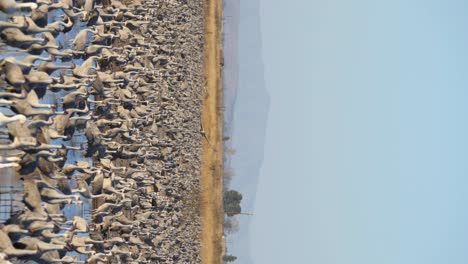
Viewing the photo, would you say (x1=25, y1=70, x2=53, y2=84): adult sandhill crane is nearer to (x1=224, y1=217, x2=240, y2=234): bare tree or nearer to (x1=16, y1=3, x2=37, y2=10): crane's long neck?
(x1=16, y1=3, x2=37, y2=10): crane's long neck

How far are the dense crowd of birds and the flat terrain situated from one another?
3118mm

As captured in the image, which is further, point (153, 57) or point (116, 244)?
point (153, 57)

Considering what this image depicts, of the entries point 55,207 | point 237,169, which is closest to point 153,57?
point 55,207

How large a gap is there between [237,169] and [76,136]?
40923mm

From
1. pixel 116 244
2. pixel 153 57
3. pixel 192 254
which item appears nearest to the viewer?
pixel 116 244

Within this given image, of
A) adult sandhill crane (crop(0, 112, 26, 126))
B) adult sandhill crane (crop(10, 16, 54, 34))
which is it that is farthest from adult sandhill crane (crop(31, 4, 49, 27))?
adult sandhill crane (crop(0, 112, 26, 126))

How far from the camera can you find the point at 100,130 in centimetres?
2009

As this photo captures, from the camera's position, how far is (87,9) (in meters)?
18.9

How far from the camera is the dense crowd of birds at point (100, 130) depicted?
14156 millimetres

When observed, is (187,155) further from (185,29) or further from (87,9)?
(87,9)

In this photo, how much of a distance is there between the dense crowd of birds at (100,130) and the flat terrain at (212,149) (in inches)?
123

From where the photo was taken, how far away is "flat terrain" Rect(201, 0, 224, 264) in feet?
121

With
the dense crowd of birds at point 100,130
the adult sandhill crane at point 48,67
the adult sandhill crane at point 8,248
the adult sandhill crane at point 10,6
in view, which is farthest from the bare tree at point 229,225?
the adult sandhill crane at point 10,6

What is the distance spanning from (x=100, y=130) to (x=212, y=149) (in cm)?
1858
